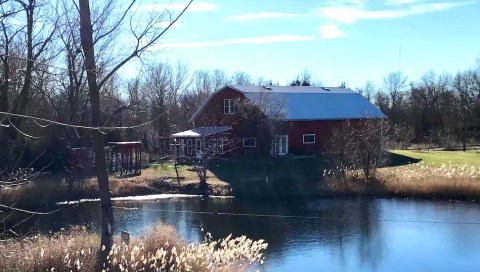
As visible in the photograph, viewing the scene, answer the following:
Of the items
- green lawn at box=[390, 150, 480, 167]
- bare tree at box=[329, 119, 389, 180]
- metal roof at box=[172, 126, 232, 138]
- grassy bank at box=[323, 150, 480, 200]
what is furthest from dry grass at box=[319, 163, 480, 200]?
metal roof at box=[172, 126, 232, 138]

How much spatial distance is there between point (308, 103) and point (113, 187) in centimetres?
1469

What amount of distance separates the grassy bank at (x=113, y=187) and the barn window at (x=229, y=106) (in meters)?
5.69

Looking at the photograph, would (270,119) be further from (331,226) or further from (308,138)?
(331,226)

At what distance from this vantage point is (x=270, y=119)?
32438 mm

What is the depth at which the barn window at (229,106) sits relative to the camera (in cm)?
3691

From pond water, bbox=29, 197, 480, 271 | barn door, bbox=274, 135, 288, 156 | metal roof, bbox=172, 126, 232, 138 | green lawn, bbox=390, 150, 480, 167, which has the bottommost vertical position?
pond water, bbox=29, 197, 480, 271

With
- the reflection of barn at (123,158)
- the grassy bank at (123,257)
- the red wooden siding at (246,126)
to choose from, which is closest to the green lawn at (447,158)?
the red wooden siding at (246,126)

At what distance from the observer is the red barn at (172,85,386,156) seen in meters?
32.8

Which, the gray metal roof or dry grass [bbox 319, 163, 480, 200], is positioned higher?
the gray metal roof

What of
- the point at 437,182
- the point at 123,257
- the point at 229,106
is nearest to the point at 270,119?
the point at 229,106

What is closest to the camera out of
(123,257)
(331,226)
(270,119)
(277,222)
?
(123,257)

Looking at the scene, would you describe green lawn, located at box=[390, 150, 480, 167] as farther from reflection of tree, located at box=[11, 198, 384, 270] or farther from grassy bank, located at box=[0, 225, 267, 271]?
grassy bank, located at box=[0, 225, 267, 271]

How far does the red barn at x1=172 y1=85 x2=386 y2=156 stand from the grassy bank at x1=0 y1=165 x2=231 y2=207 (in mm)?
2319

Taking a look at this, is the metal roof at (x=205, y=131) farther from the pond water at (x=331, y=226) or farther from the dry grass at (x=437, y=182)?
the dry grass at (x=437, y=182)
